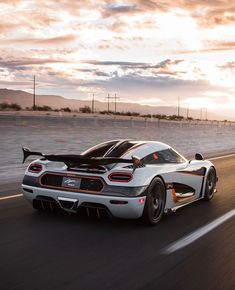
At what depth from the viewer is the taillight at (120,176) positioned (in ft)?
24.0

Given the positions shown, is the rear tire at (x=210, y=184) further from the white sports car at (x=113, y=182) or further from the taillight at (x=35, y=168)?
the taillight at (x=35, y=168)

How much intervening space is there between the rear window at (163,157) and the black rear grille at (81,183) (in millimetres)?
968

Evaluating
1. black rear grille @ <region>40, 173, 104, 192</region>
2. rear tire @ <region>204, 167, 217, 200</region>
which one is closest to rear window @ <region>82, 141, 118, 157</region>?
black rear grille @ <region>40, 173, 104, 192</region>

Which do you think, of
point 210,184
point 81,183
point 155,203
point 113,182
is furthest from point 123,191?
point 210,184

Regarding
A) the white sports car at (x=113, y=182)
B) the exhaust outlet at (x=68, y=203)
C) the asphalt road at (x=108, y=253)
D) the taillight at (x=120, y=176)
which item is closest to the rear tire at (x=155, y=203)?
the white sports car at (x=113, y=182)

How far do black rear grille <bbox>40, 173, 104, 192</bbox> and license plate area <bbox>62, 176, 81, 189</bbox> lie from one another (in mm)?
32

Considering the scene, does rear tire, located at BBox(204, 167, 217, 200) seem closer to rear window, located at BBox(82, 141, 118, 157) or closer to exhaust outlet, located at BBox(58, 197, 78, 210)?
rear window, located at BBox(82, 141, 118, 157)

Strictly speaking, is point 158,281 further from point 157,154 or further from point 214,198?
point 214,198

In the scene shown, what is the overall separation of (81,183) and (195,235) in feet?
5.85

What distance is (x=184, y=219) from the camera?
827cm

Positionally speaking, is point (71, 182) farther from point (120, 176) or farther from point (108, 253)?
point (108, 253)

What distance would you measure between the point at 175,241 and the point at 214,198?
3.82 meters

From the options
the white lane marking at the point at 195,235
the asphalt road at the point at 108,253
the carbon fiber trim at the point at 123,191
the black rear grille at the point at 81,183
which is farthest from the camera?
the black rear grille at the point at 81,183

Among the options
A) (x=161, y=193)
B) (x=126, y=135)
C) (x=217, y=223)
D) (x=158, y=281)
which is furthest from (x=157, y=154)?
(x=126, y=135)
